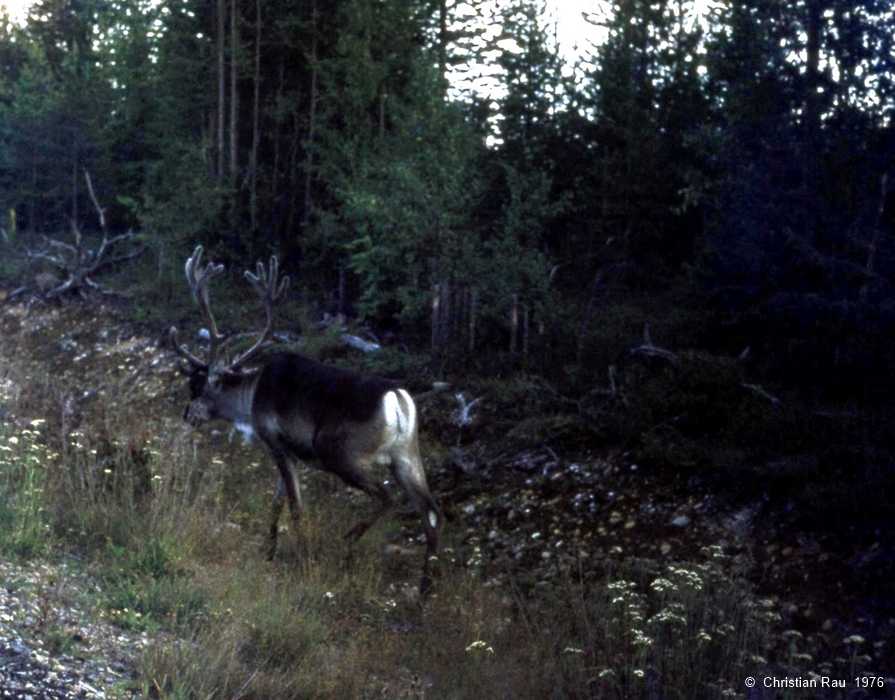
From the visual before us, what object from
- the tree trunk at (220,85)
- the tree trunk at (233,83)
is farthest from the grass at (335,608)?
the tree trunk at (220,85)

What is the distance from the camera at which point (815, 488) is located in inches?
347

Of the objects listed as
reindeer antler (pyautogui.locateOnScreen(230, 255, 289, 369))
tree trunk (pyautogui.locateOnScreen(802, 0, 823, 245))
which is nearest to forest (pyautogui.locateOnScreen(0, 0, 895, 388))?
tree trunk (pyautogui.locateOnScreen(802, 0, 823, 245))

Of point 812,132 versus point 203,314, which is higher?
point 812,132

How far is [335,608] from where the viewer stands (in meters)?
7.48

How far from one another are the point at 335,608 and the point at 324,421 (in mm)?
2222

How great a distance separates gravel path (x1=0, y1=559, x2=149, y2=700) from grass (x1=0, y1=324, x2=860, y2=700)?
106 millimetres

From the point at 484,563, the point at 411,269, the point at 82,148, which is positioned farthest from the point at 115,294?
the point at 484,563

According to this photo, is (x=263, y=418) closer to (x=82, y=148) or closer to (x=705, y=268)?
(x=705, y=268)

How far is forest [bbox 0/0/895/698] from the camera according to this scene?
28.5 feet

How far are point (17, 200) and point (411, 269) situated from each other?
81.5ft

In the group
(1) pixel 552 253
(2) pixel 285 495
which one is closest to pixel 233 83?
(1) pixel 552 253

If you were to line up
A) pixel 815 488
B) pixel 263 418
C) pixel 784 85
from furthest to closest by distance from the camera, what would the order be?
pixel 784 85
pixel 263 418
pixel 815 488

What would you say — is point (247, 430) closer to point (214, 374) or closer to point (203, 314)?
point (214, 374)

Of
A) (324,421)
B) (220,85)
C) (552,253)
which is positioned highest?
(220,85)
